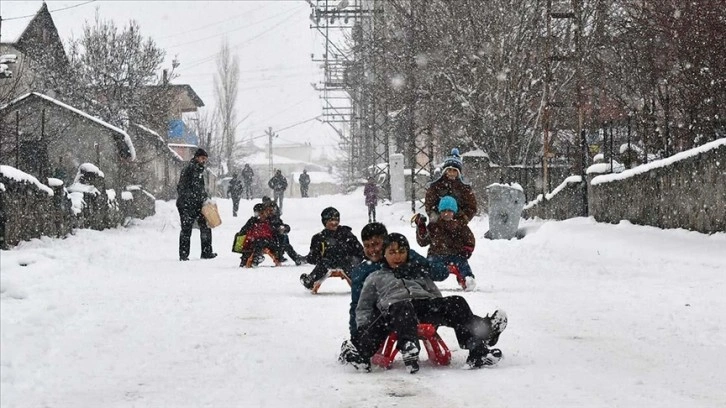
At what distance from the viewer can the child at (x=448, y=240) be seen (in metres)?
10.2

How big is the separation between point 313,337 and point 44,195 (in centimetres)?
1183

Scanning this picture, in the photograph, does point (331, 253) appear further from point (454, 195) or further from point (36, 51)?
point (36, 51)

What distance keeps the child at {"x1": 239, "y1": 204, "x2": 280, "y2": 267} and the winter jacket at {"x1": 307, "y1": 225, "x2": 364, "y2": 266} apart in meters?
3.70

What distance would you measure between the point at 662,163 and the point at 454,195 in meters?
5.19

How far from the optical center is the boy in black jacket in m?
10.3

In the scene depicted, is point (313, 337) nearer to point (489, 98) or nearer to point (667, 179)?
point (667, 179)

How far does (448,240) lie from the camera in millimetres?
10352

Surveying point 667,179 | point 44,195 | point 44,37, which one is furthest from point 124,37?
point 667,179

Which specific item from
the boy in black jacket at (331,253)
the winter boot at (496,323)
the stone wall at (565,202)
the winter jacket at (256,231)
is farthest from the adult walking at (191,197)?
the winter boot at (496,323)

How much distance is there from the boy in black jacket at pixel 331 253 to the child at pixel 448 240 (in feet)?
2.70

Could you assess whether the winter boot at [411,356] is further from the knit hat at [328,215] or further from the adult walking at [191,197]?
the adult walking at [191,197]

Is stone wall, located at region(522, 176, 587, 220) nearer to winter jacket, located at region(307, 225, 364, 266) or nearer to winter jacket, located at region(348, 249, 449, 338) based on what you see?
winter jacket, located at region(307, 225, 364, 266)

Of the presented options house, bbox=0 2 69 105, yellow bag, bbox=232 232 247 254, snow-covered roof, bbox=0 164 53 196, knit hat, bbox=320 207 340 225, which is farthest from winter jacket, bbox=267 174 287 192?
knit hat, bbox=320 207 340 225

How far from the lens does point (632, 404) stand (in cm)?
445
